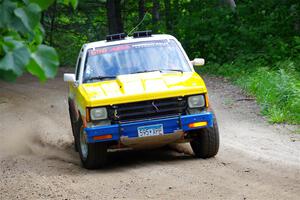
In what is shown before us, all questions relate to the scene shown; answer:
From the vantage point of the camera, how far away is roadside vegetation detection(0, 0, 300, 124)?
8.10 feet

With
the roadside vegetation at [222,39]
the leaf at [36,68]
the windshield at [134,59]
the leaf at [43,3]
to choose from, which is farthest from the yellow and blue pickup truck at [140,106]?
the leaf at [36,68]

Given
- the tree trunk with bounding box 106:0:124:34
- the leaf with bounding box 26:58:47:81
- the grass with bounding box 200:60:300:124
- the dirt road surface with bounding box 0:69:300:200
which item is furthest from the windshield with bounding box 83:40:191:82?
the tree trunk with bounding box 106:0:124:34

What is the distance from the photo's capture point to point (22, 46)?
240 centimetres

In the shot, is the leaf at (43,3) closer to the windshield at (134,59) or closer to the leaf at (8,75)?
the leaf at (8,75)

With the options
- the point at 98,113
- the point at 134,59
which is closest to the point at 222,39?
the point at 134,59

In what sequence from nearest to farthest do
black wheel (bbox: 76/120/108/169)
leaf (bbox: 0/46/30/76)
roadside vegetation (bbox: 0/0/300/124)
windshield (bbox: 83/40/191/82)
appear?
leaf (bbox: 0/46/30/76), roadside vegetation (bbox: 0/0/300/124), black wheel (bbox: 76/120/108/169), windshield (bbox: 83/40/191/82)

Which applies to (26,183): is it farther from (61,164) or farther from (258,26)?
(258,26)

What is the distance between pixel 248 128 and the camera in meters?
11.4

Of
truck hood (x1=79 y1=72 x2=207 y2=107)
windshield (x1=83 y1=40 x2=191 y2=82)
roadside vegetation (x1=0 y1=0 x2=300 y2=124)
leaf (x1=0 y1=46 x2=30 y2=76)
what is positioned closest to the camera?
leaf (x1=0 y1=46 x2=30 y2=76)

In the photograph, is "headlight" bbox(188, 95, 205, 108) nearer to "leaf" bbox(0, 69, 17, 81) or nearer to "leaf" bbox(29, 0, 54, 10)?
"leaf" bbox(29, 0, 54, 10)

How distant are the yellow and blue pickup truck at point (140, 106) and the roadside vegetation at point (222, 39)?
1.06 meters

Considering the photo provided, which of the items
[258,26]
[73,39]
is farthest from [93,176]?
[73,39]

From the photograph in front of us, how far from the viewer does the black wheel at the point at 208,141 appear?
28.1ft

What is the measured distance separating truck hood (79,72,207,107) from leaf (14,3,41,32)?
5.58m
